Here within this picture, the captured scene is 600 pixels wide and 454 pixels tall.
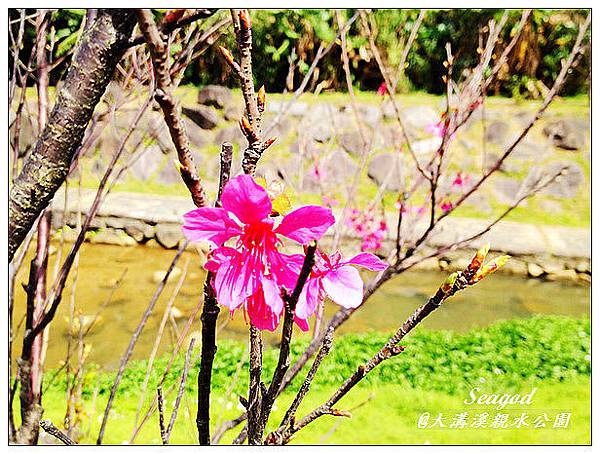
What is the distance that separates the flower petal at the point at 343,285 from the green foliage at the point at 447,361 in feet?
6.14

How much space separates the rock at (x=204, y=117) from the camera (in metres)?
5.41

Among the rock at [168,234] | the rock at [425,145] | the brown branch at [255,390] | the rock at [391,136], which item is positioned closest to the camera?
the brown branch at [255,390]

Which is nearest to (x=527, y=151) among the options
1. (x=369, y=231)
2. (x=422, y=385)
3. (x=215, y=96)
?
(x=369, y=231)

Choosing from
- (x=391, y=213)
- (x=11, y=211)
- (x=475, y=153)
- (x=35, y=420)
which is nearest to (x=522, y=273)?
(x=391, y=213)

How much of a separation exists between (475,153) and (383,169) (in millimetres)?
726

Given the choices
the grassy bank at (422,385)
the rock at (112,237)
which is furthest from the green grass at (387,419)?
the rock at (112,237)

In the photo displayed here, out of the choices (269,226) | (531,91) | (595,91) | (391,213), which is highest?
(269,226)

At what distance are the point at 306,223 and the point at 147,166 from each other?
4.95m

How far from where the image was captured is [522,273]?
159 inches

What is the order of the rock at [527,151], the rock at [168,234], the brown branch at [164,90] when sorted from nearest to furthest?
the brown branch at [164,90] < the rock at [168,234] < the rock at [527,151]

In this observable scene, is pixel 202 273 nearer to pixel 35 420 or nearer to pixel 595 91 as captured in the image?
pixel 595 91

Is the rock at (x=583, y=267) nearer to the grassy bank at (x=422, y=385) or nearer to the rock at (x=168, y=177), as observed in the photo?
the grassy bank at (x=422, y=385)

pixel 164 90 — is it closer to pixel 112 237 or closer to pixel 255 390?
pixel 255 390

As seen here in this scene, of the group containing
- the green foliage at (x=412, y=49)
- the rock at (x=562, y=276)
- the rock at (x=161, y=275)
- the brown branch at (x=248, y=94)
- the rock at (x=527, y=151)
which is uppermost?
the brown branch at (x=248, y=94)
